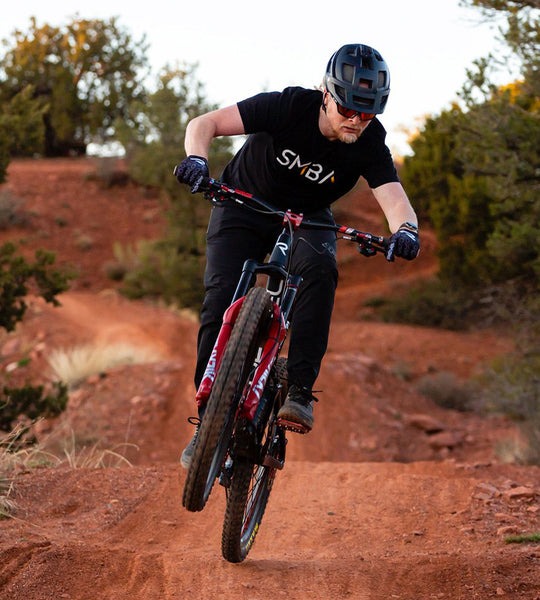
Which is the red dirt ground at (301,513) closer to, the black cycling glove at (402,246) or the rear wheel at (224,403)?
the rear wheel at (224,403)

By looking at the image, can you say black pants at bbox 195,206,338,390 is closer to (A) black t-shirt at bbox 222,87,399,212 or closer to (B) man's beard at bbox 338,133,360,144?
(A) black t-shirt at bbox 222,87,399,212

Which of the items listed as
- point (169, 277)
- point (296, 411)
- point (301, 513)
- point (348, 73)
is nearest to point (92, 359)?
point (169, 277)

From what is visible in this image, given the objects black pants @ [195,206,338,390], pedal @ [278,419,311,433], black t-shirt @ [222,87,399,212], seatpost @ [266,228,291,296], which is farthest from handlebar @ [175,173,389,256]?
pedal @ [278,419,311,433]

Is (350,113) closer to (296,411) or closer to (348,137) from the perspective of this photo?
(348,137)

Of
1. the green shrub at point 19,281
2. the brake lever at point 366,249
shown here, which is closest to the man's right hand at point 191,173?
the brake lever at point 366,249

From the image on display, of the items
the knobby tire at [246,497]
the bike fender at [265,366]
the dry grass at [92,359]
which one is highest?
the bike fender at [265,366]

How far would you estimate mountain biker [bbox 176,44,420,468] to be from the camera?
4551 millimetres

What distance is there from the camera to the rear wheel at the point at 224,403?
3.76 metres

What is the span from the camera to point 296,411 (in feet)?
14.9

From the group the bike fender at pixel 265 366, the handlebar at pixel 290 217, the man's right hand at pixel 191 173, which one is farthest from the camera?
the handlebar at pixel 290 217

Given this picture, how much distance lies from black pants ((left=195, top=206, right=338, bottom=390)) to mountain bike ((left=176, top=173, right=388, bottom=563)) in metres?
0.12

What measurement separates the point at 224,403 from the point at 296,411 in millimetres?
875

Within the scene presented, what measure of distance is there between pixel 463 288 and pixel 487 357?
3.50m

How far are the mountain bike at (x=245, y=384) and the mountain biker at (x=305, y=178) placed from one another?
0.52 ft
